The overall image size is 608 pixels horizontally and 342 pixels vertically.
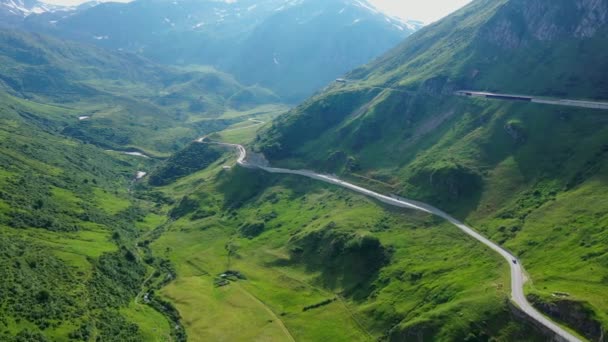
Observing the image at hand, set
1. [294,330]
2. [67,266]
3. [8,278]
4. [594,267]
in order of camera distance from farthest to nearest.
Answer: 1. [67,266]
2. [294,330]
3. [8,278]
4. [594,267]

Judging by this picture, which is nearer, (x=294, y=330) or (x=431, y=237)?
(x=294, y=330)

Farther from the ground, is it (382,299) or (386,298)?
(386,298)

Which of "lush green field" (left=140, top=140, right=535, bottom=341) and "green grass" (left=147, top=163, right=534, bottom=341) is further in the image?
"green grass" (left=147, top=163, right=534, bottom=341)

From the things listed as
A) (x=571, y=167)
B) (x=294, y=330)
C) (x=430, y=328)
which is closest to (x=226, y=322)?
(x=294, y=330)

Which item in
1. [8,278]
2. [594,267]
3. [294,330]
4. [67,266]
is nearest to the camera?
[594,267]

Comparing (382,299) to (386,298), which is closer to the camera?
(386,298)

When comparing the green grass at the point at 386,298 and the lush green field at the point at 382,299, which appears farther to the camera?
the green grass at the point at 386,298

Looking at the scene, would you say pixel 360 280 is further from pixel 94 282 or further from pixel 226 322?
pixel 94 282

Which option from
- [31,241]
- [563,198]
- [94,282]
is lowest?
[94,282]

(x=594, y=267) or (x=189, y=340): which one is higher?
(x=594, y=267)
